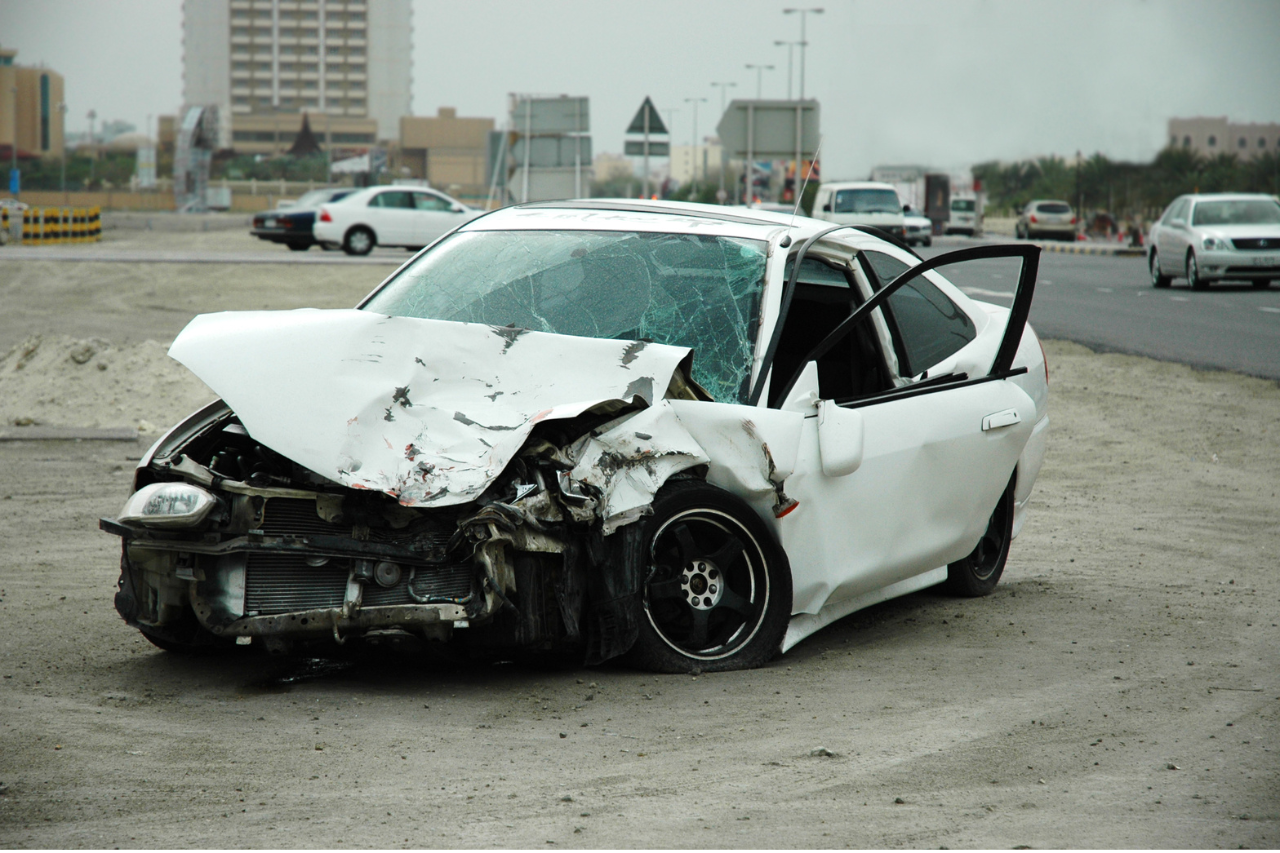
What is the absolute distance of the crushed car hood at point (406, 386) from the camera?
164 inches

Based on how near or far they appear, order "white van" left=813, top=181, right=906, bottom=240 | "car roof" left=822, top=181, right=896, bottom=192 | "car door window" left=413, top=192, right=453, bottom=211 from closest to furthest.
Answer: "car door window" left=413, top=192, right=453, bottom=211
"white van" left=813, top=181, right=906, bottom=240
"car roof" left=822, top=181, right=896, bottom=192

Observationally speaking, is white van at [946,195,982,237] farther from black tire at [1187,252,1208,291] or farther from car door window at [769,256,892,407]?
car door window at [769,256,892,407]

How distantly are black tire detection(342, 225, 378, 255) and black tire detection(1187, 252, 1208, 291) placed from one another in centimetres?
1784

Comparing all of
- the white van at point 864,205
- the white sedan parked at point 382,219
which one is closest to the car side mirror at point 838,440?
the white sedan parked at point 382,219

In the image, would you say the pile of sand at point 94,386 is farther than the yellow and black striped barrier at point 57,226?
No

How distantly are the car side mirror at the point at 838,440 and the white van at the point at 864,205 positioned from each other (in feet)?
101

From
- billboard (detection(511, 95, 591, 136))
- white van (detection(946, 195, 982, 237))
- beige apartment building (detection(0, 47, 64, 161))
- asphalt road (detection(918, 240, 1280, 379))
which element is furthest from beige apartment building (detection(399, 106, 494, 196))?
billboard (detection(511, 95, 591, 136))

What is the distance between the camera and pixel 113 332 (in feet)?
54.7

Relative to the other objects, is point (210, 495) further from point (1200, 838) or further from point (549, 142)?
point (549, 142)

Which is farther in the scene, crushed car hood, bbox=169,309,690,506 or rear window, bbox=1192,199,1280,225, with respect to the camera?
rear window, bbox=1192,199,1280,225

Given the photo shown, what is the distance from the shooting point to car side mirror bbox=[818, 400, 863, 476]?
15.4ft

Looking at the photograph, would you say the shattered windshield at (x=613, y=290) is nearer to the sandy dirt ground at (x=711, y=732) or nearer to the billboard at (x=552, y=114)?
the sandy dirt ground at (x=711, y=732)

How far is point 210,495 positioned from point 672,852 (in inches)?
73.5

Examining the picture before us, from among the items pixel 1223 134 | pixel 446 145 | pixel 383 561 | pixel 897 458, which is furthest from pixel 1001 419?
pixel 1223 134
